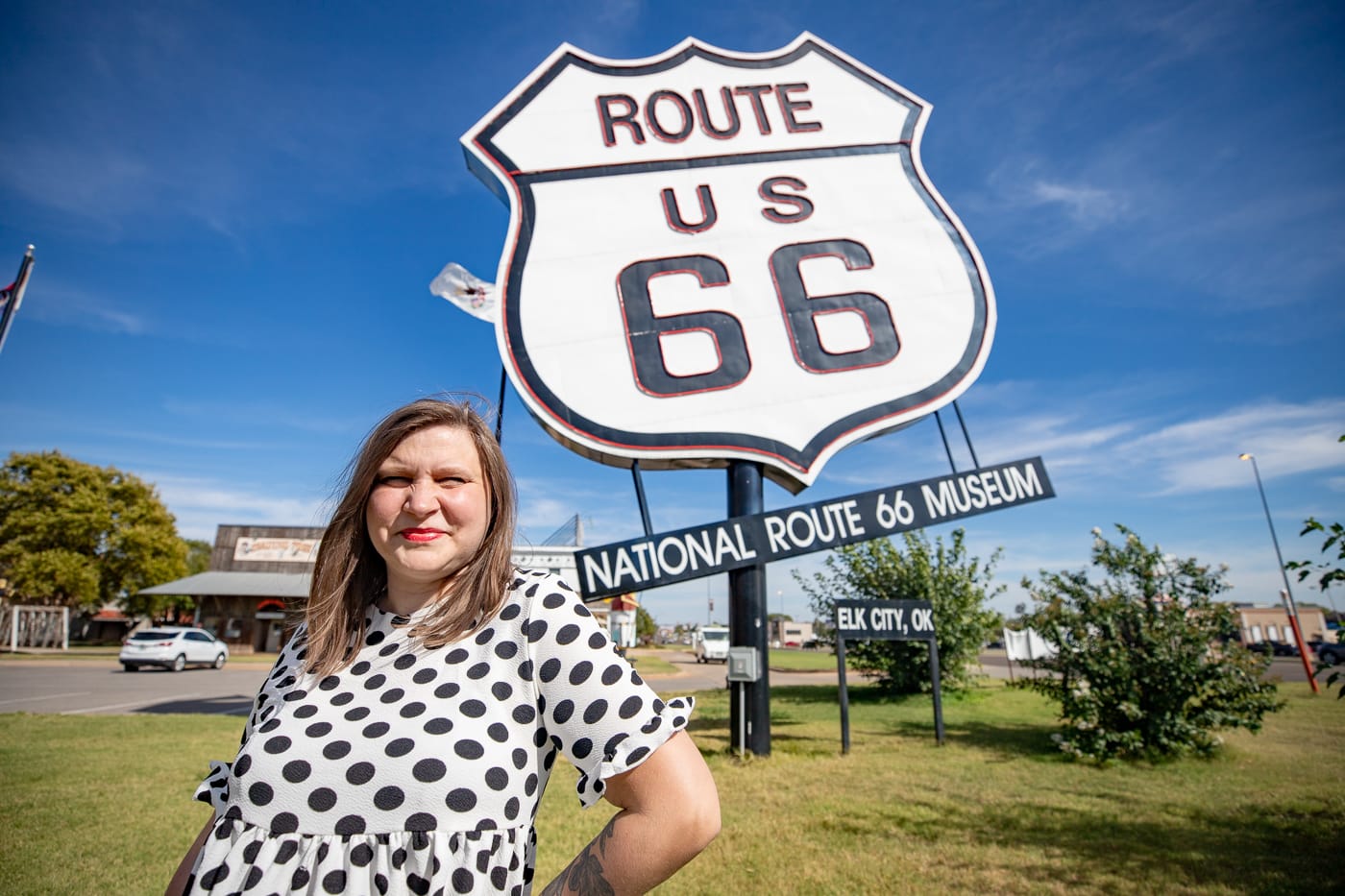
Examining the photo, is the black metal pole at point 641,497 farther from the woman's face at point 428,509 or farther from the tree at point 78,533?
the tree at point 78,533

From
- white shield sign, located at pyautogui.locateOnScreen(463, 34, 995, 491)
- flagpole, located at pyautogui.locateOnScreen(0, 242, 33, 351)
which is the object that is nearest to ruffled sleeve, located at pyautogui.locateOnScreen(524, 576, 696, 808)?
white shield sign, located at pyautogui.locateOnScreen(463, 34, 995, 491)

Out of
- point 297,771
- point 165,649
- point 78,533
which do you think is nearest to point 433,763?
point 297,771

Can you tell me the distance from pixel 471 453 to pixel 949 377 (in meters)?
6.63

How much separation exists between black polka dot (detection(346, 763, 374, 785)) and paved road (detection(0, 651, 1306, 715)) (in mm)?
12306

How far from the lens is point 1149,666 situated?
7.40 meters

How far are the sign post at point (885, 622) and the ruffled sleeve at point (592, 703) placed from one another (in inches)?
310

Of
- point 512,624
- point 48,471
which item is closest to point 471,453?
point 512,624

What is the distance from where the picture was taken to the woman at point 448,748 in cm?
111

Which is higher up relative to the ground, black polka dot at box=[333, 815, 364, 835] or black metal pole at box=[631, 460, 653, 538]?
black metal pole at box=[631, 460, 653, 538]

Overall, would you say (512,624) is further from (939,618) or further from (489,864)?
(939,618)

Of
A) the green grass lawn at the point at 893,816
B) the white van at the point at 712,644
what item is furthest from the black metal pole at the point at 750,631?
the white van at the point at 712,644

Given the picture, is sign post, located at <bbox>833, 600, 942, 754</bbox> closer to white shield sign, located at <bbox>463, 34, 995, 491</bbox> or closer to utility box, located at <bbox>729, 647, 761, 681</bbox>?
utility box, located at <bbox>729, 647, 761, 681</bbox>

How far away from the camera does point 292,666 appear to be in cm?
150

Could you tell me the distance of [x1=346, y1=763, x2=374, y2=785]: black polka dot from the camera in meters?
1.15
